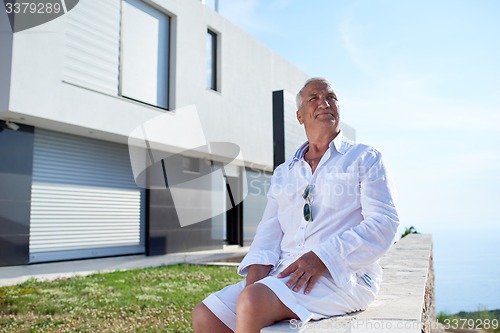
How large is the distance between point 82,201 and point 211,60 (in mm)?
6230

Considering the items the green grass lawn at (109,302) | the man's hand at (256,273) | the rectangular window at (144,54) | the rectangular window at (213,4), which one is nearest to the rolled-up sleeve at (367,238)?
the man's hand at (256,273)

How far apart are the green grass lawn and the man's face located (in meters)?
2.93

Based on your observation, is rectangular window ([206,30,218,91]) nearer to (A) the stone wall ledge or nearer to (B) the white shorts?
(A) the stone wall ledge

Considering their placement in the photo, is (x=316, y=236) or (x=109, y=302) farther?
(x=109, y=302)

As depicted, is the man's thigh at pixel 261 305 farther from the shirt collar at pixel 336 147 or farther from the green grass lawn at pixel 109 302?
the green grass lawn at pixel 109 302

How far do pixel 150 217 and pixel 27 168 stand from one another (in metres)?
3.75

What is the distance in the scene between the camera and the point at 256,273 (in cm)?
213

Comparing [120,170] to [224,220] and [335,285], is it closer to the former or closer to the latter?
[224,220]

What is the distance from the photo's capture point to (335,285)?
6.10ft

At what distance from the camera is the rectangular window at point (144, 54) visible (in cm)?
1135

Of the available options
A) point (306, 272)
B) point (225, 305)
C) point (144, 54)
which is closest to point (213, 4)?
point (144, 54)

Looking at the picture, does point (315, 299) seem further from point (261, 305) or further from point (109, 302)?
point (109, 302)

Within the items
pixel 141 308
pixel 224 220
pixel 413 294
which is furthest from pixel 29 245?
pixel 413 294

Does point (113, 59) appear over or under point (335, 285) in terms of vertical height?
over
